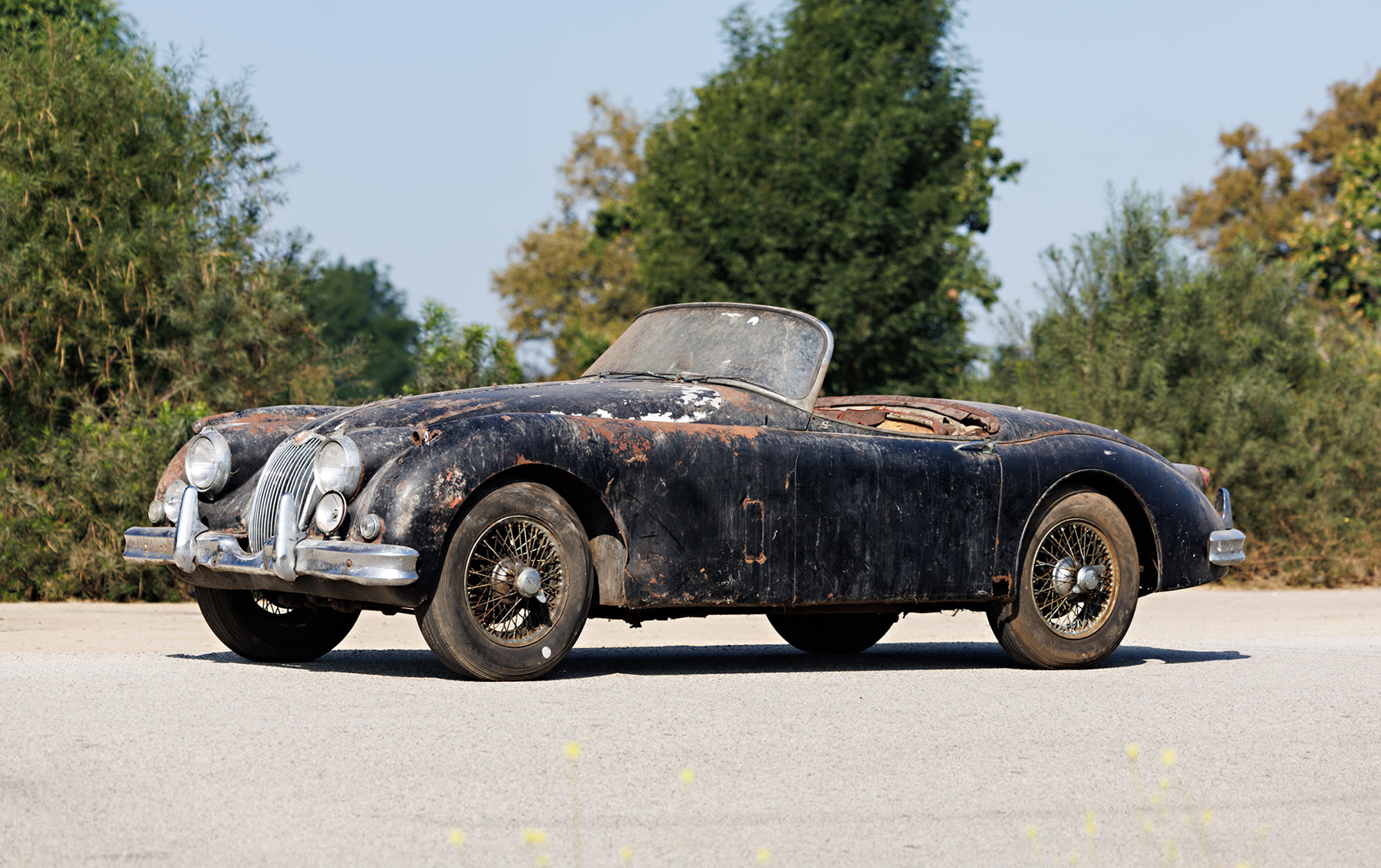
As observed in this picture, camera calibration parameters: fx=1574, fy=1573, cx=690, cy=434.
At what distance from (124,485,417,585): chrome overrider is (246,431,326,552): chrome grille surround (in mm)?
62

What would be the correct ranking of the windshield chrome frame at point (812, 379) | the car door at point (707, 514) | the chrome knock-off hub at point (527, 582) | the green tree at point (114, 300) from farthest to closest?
1. the green tree at point (114, 300)
2. the windshield chrome frame at point (812, 379)
3. the car door at point (707, 514)
4. the chrome knock-off hub at point (527, 582)

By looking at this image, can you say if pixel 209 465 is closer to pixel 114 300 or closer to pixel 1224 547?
pixel 1224 547

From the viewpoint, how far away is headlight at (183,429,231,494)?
24.4ft

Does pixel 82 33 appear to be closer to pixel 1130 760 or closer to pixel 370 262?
pixel 1130 760

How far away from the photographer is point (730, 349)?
8.16 m

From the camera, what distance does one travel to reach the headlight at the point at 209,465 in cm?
743

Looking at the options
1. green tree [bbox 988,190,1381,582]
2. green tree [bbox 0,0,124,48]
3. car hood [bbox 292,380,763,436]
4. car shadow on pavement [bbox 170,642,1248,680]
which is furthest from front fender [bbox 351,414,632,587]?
green tree [bbox 0,0,124,48]

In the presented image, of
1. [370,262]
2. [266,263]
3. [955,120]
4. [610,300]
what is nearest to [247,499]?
[266,263]

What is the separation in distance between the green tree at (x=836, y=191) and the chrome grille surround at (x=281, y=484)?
21213 millimetres

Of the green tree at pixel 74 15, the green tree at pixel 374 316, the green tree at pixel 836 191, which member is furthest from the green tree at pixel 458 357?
the green tree at pixel 374 316

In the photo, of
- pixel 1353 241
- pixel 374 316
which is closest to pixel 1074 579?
pixel 1353 241

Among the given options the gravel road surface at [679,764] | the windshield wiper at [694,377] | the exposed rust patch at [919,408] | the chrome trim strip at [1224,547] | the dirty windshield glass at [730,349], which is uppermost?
the dirty windshield glass at [730,349]

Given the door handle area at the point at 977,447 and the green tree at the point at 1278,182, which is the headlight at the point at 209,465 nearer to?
the door handle area at the point at 977,447

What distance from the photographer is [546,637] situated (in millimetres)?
6781
